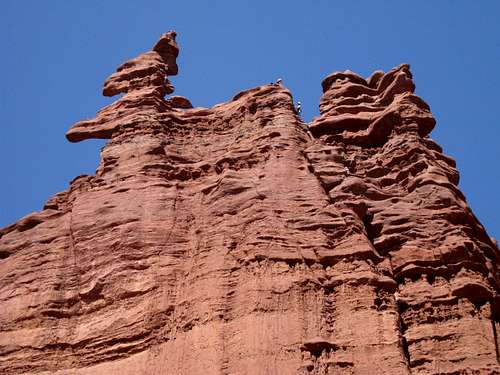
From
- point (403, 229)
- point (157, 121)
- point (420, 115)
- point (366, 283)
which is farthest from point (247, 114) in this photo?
point (366, 283)

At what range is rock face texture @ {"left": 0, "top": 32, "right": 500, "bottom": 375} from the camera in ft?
78.2

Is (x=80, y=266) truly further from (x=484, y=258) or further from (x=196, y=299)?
(x=484, y=258)

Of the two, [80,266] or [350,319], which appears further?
[80,266]

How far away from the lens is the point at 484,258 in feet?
88.9

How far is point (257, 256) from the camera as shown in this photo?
85.5 feet

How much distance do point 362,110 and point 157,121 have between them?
817 cm

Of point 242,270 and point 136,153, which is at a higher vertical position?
point 136,153

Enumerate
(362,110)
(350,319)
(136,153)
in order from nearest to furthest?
1. (350,319)
2. (136,153)
3. (362,110)

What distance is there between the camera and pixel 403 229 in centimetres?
2797

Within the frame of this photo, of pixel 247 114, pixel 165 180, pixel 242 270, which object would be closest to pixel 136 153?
pixel 165 180

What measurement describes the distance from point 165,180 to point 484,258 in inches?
439

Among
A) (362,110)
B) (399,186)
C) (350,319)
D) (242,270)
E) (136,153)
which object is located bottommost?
(350,319)

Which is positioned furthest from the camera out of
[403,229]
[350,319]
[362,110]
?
[362,110]

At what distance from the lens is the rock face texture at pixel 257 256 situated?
2384 cm
